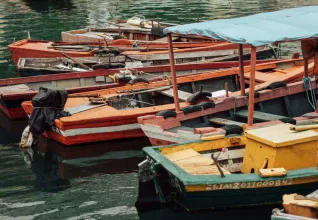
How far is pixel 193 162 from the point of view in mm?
11781

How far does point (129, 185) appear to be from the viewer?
1384 cm

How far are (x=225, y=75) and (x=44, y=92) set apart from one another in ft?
16.5

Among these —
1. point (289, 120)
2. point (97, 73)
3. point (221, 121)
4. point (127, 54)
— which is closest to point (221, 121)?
point (221, 121)

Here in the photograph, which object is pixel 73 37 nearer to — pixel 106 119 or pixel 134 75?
pixel 134 75

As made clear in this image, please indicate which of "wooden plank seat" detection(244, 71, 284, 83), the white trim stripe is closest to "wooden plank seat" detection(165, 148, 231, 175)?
the white trim stripe

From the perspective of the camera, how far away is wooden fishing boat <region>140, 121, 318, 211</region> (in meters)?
11.1

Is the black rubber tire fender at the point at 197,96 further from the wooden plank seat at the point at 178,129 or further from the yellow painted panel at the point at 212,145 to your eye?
the yellow painted panel at the point at 212,145

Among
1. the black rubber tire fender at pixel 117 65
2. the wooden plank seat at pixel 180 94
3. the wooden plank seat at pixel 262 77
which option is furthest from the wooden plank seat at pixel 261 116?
the black rubber tire fender at pixel 117 65

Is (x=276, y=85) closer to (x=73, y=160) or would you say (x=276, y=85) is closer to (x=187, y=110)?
(x=187, y=110)

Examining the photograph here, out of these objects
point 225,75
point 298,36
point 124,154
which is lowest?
point 124,154

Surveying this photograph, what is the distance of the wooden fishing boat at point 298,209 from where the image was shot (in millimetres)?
9398

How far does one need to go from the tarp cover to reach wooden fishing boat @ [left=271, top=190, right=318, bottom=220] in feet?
25.5

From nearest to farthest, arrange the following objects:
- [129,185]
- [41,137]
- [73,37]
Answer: [129,185], [41,137], [73,37]

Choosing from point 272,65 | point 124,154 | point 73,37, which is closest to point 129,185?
point 124,154
